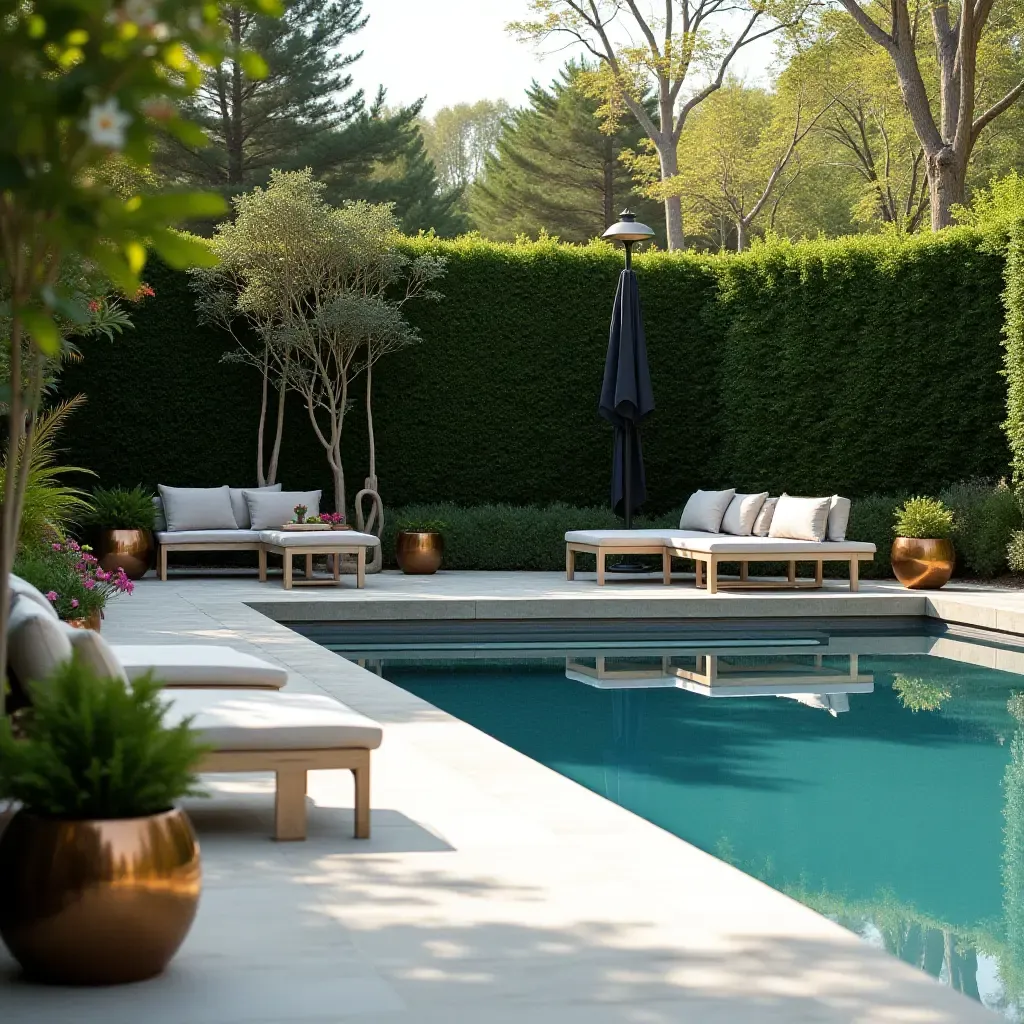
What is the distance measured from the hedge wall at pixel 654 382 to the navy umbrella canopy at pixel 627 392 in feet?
4.06

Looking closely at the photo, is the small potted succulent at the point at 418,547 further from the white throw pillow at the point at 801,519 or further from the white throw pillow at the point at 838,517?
the white throw pillow at the point at 838,517

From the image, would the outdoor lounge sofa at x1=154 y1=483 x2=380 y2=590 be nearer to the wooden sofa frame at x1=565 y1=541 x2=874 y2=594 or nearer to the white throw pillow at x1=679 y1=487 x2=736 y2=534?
the wooden sofa frame at x1=565 y1=541 x2=874 y2=594

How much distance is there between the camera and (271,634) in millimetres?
8492

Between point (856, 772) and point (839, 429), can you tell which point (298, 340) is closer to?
point (839, 429)

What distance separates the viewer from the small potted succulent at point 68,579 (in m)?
7.22

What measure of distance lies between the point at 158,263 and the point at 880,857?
10347 millimetres

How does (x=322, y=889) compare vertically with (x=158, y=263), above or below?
below

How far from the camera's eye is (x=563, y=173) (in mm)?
31219

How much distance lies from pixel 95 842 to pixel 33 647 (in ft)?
2.54

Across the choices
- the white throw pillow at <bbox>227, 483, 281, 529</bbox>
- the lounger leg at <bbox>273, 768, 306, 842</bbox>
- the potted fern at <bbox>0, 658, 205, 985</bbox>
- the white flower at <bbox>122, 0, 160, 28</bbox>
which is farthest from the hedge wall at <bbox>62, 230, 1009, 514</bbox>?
the white flower at <bbox>122, 0, 160, 28</bbox>

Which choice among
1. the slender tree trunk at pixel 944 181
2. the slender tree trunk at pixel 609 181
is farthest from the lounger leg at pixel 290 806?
the slender tree trunk at pixel 609 181

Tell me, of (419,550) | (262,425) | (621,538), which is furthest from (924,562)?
(262,425)

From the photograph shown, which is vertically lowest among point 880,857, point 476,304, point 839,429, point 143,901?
point 880,857

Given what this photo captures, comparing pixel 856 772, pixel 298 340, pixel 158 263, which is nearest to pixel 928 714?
pixel 856 772
